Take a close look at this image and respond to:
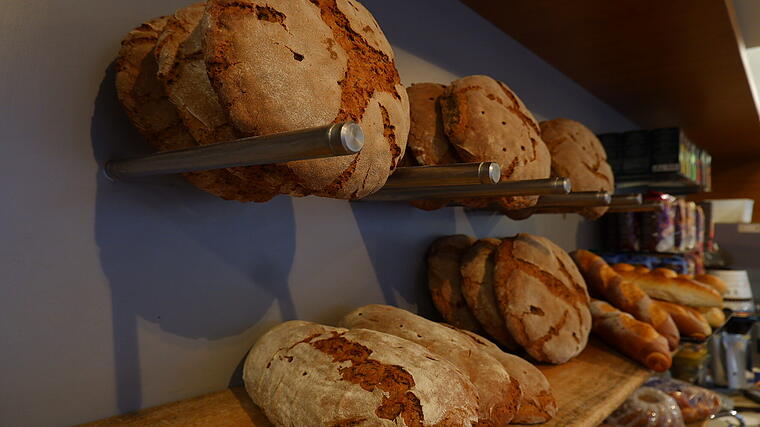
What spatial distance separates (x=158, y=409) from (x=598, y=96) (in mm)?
2294

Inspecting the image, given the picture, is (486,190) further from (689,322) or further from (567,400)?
(689,322)

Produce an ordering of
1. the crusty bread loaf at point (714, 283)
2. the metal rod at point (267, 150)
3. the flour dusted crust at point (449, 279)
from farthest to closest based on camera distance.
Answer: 1. the crusty bread loaf at point (714, 283)
2. the flour dusted crust at point (449, 279)
3. the metal rod at point (267, 150)

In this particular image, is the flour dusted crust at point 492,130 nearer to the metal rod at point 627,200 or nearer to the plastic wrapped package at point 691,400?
the metal rod at point 627,200

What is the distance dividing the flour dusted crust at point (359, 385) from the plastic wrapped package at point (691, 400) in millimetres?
1136

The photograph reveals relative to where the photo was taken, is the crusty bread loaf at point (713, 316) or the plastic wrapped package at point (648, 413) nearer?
the plastic wrapped package at point (648, 413)

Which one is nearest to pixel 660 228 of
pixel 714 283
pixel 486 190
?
pixel 714 283

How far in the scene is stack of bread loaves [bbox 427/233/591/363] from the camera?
1.06 meters

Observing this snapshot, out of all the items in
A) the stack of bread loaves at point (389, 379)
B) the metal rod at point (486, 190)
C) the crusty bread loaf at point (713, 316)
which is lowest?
the crusty bread loaf at point (713, 316)

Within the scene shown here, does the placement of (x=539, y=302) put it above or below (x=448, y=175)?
below

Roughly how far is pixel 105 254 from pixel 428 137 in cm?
53

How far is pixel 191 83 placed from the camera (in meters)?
0.57

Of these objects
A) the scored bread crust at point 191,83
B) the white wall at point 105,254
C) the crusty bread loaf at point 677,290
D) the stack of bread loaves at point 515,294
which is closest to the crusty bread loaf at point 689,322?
the crusty bread loaf at point 677,290

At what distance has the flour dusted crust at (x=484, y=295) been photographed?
110 cm

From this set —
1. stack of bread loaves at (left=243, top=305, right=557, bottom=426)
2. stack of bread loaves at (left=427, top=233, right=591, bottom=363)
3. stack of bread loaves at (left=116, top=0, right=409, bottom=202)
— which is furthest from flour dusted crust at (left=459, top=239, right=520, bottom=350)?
stack of bread loaves at (left=116, top=0, right=409, bottom=202)
